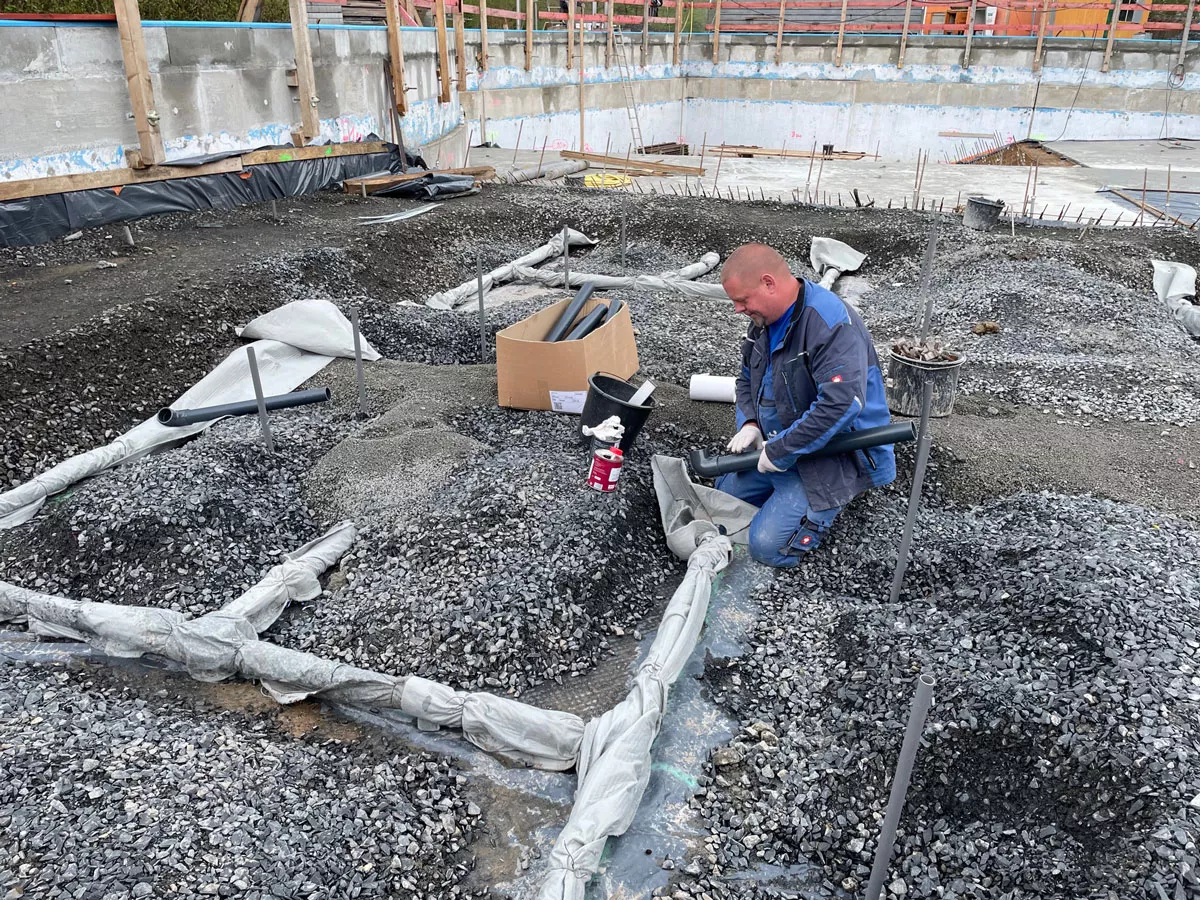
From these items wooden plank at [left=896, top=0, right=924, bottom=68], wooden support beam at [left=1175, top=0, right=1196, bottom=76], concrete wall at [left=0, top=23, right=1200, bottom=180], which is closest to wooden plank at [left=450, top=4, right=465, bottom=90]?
concrete wall at [left=0, top=23, right=1200, bottom=180]

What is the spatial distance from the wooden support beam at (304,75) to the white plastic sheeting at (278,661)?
1030 cm

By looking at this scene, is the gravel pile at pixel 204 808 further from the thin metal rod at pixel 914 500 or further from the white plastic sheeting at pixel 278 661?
the thin metal rod at pixel 914 500

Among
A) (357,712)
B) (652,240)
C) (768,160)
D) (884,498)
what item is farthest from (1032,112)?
(357,712)

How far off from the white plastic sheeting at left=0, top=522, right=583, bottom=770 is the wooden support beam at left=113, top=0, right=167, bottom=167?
7.80 m

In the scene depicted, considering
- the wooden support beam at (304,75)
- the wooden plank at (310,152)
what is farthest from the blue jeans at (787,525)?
the wooden support beam at (304,75)

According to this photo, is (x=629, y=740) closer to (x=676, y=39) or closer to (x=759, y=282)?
(x=759, y=282)

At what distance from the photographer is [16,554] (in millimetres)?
4699

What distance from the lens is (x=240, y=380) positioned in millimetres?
6879

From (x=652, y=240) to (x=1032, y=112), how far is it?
1658 centimetres

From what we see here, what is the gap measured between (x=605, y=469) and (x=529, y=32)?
58.0 feet

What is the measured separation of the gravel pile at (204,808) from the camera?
276 centimetres

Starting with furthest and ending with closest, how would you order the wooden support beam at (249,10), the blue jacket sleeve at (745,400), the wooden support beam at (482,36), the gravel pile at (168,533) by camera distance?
the wooden support beam at (482,36) < the wooden support beam at (249,10) < the blue jacket sleeve at (745,400) < the gravel pile at (168,533)

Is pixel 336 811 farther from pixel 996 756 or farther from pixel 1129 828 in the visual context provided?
pixel 1129 828

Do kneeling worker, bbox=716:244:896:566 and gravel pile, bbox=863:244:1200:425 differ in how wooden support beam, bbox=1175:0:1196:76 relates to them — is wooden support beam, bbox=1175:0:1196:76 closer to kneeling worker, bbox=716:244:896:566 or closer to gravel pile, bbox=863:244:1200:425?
gravel pile, bbox=863:244:1200:425
